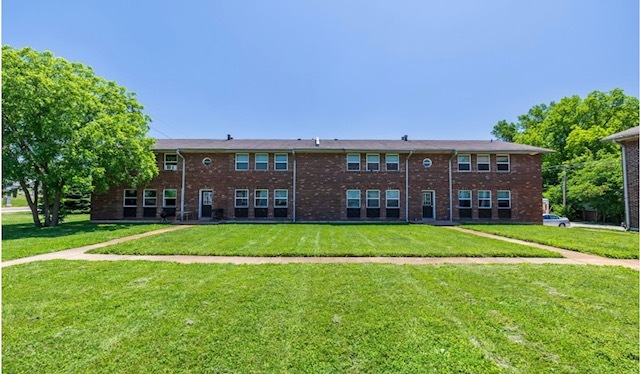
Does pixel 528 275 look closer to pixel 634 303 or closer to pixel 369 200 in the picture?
pixel 634 303

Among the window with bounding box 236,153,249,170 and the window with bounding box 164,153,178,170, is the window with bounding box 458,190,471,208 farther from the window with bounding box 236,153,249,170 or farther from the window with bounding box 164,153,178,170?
the window with bounding box 164,153,178,170

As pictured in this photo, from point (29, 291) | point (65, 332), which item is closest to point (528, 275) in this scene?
point (65, 332)

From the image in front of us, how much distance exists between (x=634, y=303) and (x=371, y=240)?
6608 mm

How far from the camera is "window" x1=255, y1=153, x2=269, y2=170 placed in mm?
19438

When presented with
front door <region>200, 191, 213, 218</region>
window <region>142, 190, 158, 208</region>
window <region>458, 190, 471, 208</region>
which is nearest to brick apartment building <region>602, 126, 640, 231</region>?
window <region>458, 190, 471, 208</region>

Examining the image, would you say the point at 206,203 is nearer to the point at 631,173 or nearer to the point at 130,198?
the point at 130,198

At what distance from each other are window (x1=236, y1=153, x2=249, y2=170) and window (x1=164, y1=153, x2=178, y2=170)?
3993 millimetres

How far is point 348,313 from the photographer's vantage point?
4000mm

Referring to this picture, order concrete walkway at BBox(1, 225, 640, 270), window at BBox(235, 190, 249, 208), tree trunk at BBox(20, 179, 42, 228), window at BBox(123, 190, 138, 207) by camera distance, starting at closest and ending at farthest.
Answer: concrete walkway at BBox(1, 225, 640, 270) → tree trunk at BBox(20, 179, 42, 228) → window at BBox(123, 190, 138, 207) → window at BBox(235, 190, 249, 208)

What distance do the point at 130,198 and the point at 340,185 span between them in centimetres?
1357

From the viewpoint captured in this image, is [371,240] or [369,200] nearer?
[371,240]

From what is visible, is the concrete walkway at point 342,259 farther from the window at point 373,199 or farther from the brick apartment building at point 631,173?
the window at point 373,199

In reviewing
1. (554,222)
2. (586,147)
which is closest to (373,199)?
(554,222)

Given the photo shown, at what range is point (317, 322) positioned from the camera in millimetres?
3732
